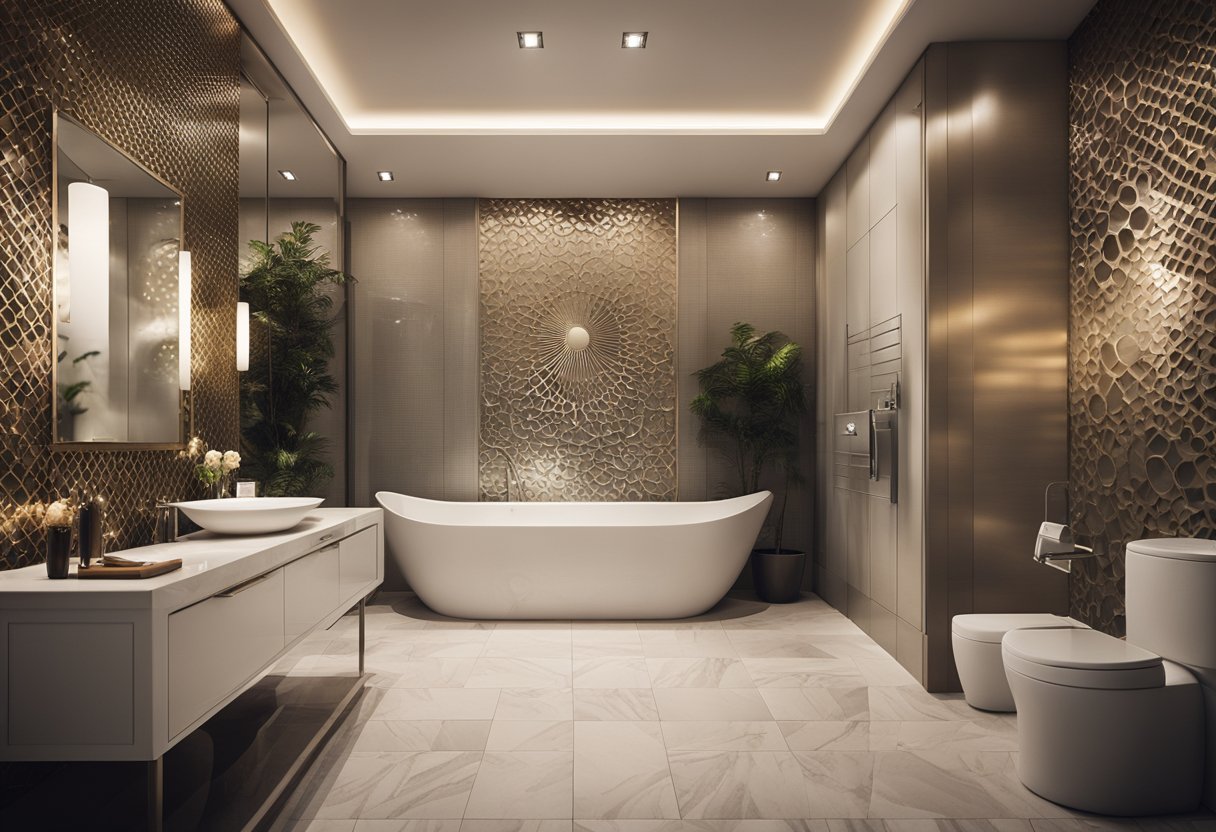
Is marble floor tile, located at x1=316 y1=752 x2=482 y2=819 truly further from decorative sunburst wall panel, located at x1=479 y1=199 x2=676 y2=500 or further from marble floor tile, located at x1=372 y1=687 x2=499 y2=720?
decorative sunburst wall panel, located at x1=479 y1=199 x2=676 y2=500

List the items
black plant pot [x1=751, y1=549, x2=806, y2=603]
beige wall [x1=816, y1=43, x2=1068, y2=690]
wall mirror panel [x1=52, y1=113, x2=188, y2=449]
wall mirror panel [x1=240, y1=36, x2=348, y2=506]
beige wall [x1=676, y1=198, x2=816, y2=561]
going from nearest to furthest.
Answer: wall mirror panel [x1=52, y1=113, x2=188, y2=449]
beige wall [x1=816, y1=43, x2=1068, y2=690]
wall mirror panel [x1=240, y1=36, x2=348, y2=506]
black plant pot [x1=751, y1=549, x2=806, y2=603]
beige wall [x1=676, y1=198, x2=816, y2=561]

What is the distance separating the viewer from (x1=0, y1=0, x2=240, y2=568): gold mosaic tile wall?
69.1 inches

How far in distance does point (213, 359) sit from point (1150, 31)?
3585 mm

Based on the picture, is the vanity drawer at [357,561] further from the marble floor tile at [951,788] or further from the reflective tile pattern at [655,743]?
the marble floor tile at [951,788]

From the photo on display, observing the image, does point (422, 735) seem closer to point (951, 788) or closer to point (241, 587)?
point (241, 587)

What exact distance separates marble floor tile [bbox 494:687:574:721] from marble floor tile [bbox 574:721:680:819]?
157 millimetres

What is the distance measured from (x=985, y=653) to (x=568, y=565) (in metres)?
2.16

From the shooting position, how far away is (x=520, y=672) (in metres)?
3.42

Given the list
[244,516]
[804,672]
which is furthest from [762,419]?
[244,516]

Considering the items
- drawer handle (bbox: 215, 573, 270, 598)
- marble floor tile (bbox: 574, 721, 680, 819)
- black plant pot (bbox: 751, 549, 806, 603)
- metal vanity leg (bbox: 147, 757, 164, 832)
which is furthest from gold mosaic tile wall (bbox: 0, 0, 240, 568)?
black plant pot (bbox: 751, 549, 806, 603)

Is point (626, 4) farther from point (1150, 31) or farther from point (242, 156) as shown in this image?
point (1150, 31)

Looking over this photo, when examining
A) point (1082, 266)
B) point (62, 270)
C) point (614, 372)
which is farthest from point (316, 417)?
point (1082, 266)

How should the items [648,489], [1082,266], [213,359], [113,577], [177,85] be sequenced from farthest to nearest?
[648,489] → [1082,266] → [213,359] → [177,85] → [113,577]

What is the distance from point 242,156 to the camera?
316 centimetres
